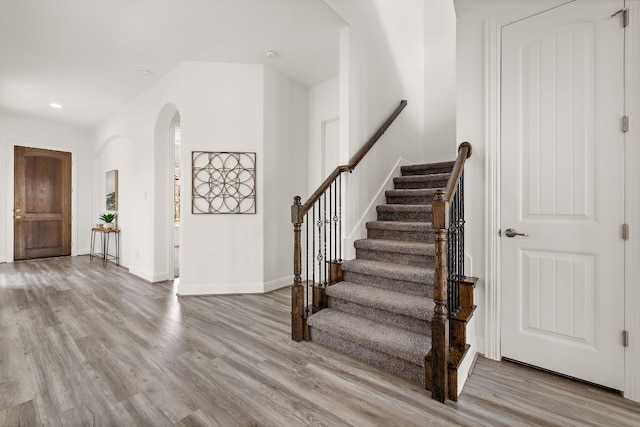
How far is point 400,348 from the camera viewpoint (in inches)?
77.0

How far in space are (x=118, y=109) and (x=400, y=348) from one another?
6.36m

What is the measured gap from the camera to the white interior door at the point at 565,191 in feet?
6.01

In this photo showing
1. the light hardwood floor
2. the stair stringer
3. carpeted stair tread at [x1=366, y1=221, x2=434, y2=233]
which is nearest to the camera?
the light hardwood floor

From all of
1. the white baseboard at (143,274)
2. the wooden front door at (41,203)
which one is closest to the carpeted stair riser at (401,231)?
the white baseboard at (143,274)

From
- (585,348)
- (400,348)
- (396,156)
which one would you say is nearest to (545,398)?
(585,348)

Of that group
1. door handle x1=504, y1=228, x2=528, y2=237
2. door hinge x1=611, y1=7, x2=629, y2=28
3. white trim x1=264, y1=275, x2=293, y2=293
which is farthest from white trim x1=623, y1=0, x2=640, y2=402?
white trim x1=264, y1=275, x2=293, y2=293

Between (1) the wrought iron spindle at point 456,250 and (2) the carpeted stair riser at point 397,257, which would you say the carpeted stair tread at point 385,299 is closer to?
(1) the wrought iron spindle at point 456,250

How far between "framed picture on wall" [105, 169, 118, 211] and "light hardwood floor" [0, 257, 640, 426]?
11.1 ft

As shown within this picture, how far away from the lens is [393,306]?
221 centimetres

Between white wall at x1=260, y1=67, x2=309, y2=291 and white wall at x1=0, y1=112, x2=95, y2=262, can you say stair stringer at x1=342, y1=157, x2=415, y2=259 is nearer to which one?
white wall at x1=260, y1=67, x2=309, y2=291

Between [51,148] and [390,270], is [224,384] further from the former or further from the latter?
[51,148]

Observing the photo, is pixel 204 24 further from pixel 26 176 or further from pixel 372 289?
pixel 26 176

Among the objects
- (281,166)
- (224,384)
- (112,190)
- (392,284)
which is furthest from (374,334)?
(112,190)

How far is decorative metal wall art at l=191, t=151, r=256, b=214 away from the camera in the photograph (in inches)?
152
